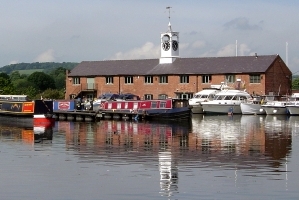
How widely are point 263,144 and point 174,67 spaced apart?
45.7 m

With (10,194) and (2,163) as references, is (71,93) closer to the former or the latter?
(2,163)

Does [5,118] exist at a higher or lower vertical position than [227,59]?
lower

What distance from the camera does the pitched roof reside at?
3009 inches

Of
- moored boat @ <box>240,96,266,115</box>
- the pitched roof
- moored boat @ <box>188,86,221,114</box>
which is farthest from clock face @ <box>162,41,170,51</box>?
moored boat @ <box>240,96,266,115</box>

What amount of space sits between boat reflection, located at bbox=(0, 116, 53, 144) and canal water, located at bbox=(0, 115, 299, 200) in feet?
A: 0.23

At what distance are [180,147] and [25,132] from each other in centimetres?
1396

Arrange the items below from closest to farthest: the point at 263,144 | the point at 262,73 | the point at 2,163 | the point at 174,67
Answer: the point at 2,163 → the point at 263,144 → the point at 262,73 → the point at 174,67

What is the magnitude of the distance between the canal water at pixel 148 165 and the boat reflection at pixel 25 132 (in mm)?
69

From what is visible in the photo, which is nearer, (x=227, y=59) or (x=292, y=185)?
(x=292, y=185)

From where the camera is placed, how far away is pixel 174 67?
266 feet

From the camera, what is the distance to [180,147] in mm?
33781

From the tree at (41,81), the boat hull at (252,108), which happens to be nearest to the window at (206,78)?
the boat hull at (252,108)

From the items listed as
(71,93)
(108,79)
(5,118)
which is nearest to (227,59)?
(108,79)

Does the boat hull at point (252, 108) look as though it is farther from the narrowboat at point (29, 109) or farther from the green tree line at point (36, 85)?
the green tree line at point (36, 85)
